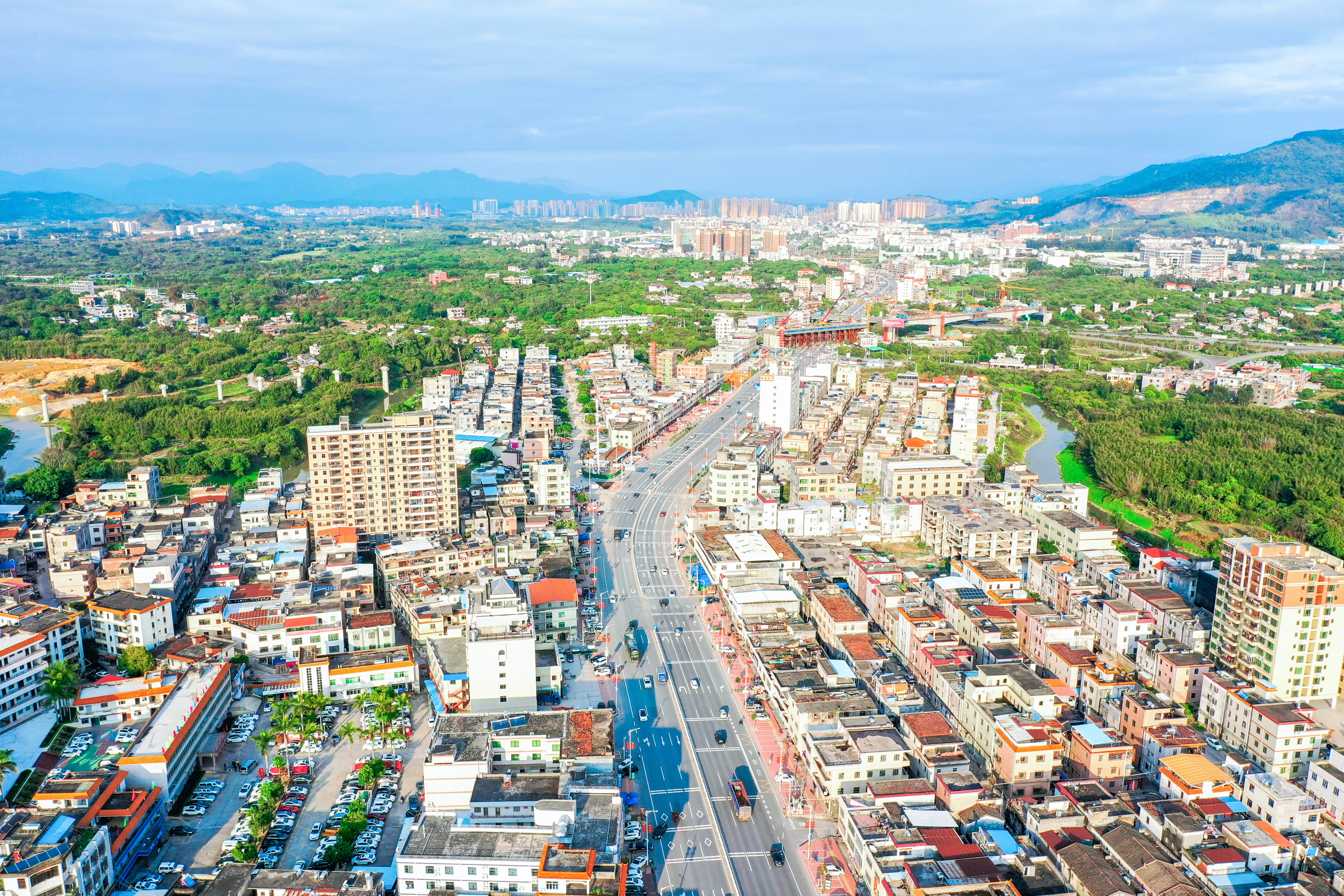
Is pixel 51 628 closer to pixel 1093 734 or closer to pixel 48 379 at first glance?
pixel 1093 734

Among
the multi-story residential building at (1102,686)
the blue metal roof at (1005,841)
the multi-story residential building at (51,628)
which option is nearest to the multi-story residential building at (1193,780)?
the multi-story residential building at (1102,686)

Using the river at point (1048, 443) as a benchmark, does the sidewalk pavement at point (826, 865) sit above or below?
below

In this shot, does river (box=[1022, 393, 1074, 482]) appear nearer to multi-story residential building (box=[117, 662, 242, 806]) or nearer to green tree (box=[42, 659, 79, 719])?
multi-story residential building (box=[117, 662, 242, 806])

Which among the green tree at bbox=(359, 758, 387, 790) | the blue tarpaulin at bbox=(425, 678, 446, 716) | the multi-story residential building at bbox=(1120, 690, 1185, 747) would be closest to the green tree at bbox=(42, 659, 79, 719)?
the green tree at bbox=(359, 758, 387, 790)

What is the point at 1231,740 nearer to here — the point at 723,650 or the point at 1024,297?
the point at 723,650

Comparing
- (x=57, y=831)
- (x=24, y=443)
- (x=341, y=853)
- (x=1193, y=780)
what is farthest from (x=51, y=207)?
(x=1193, y=780)

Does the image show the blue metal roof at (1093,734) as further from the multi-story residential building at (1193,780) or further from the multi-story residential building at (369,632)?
the multi-story residential building at (369,632)
